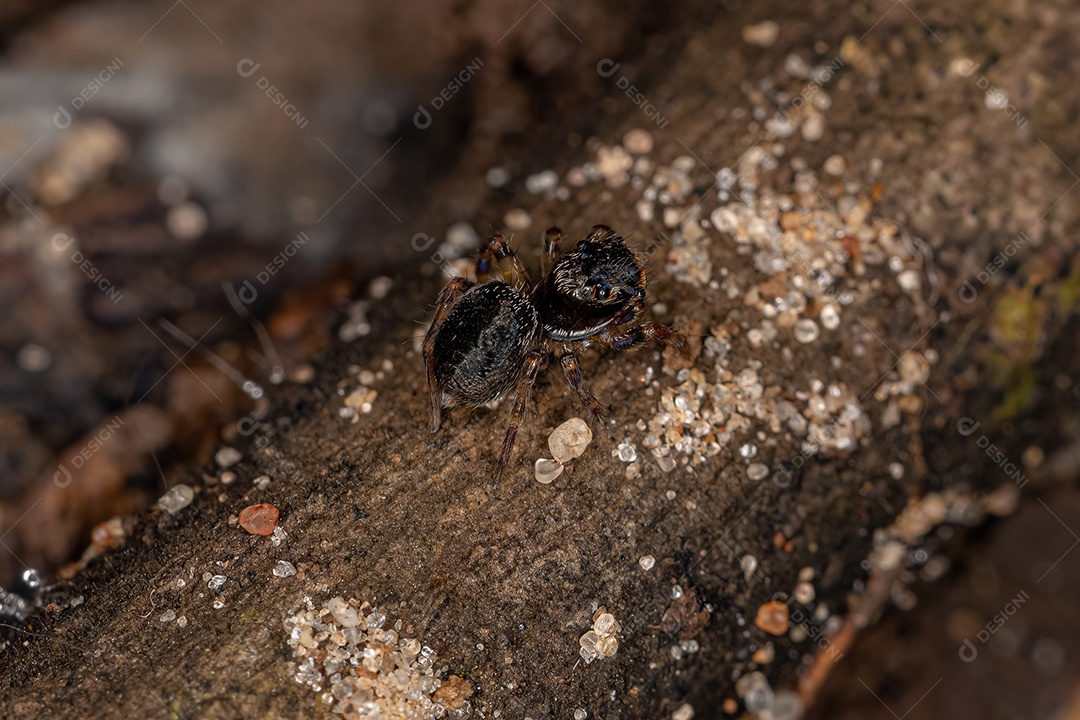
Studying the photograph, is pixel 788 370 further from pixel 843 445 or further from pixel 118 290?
pixel 118 290

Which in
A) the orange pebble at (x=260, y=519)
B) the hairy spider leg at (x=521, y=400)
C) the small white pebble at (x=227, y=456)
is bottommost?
the small white pebble at (x=227, y=456)

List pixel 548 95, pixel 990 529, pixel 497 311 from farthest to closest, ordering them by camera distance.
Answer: pixel 548 95, pixel 990 529, pixel 497 311

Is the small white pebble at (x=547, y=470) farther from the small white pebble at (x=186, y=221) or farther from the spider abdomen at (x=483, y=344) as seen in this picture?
the small white pebble at (x=186, y=221)

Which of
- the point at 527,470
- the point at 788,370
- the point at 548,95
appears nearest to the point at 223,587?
the point at 527,470

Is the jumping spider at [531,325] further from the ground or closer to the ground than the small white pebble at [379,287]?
further from the ground

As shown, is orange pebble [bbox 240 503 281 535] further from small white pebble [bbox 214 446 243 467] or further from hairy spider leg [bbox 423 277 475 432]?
hairy spider leg [bbox 423 277 475 432]

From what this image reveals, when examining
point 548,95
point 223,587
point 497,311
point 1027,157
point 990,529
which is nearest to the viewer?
point 223,587

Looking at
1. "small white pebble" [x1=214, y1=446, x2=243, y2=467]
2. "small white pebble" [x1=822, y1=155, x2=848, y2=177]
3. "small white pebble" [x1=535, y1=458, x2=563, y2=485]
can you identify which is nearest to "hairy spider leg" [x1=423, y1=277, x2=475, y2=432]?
"small white pebble" [x1=535, y1=458, x2=563, y2=485]

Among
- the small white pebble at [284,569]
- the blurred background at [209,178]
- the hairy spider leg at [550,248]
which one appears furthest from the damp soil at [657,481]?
the blurred background at [209,178]
